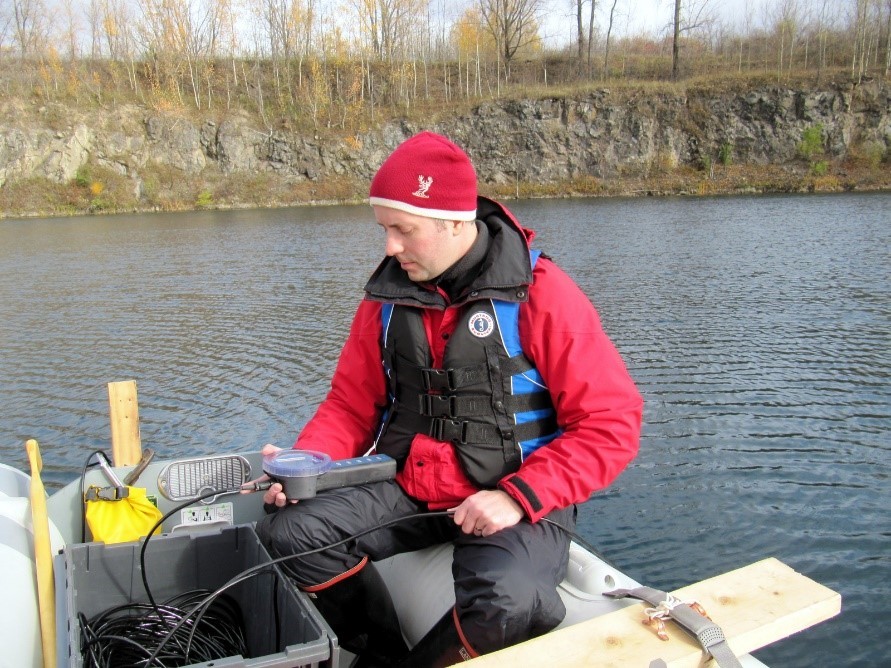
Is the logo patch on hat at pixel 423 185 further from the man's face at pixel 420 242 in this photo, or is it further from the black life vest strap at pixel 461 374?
the black life vest strap at pixel 461 374

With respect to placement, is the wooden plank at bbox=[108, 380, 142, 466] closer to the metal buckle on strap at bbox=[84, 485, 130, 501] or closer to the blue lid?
the metal buckle on strap at bbox=[84, 485, 130, 501]

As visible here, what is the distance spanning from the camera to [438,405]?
2.83 metres

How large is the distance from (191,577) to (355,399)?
0.90 metres

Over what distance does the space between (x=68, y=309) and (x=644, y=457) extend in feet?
36.2

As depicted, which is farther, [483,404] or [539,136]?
[539,136]

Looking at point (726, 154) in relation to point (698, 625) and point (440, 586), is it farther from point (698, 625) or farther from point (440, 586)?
point (698, 625)

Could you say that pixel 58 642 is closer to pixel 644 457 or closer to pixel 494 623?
pixel 494 623

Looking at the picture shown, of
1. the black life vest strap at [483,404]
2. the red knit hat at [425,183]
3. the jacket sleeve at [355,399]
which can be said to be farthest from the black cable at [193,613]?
the red knit hat at [425,183]

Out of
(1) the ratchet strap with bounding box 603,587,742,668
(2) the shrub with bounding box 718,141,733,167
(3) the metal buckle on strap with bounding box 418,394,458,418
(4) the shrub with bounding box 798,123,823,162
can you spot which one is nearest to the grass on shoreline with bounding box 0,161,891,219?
(2) the shrub with bounding box 718,141,733,167

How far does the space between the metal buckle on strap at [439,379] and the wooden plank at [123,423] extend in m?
2.64

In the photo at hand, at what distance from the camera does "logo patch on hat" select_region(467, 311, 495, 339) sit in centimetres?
275

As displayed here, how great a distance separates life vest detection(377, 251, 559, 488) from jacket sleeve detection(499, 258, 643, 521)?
0.06 metres

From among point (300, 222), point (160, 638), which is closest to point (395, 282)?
point (160, 638)

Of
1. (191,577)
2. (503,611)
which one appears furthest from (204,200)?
(503,611)
